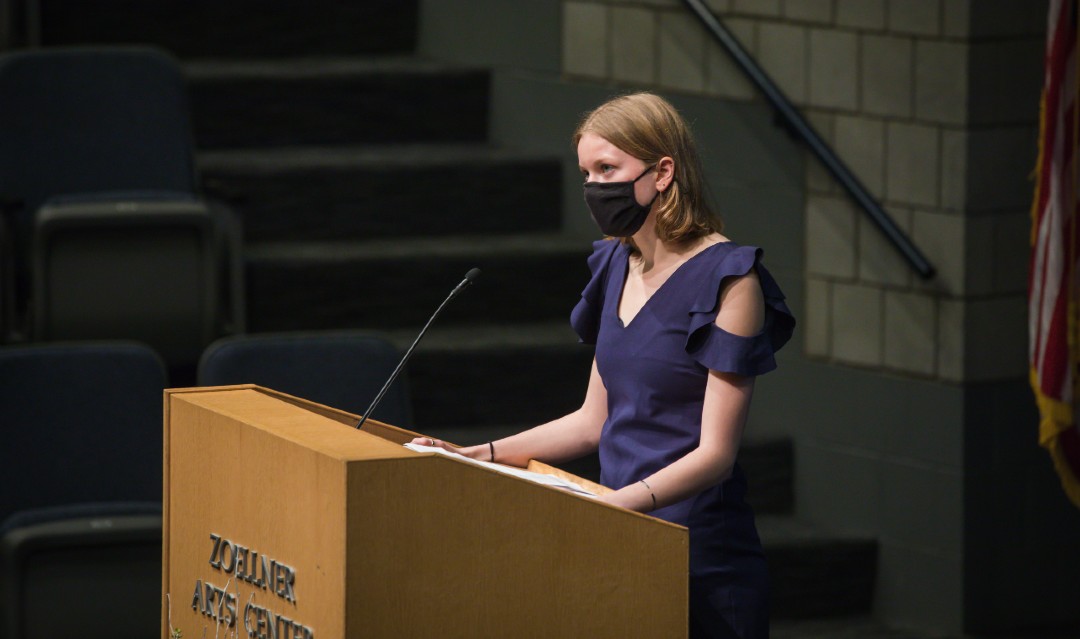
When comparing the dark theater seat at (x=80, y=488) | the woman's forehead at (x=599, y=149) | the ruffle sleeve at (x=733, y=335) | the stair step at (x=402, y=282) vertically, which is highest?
the woman's forehead at (x=599, y=149)

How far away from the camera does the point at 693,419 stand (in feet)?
6.95

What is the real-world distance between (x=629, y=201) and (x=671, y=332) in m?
0.16

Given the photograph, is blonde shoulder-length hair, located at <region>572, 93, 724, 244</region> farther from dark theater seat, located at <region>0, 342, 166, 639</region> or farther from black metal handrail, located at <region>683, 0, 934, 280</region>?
black metal handrail, located at <region>683, 0, 934, 280</region>

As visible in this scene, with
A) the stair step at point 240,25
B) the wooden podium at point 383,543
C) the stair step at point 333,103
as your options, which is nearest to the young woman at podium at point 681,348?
the wooden podium at point 383,543

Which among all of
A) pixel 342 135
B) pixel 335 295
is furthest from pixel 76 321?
pixel 342 135

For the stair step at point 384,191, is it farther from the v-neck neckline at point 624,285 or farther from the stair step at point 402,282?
the v-neck neckline at point 624,285

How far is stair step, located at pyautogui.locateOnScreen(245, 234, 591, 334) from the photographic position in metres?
4.29

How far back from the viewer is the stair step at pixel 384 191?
14.9 ft

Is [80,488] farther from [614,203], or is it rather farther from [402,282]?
[614,203]

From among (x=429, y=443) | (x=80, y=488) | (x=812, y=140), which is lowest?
(x=80, y=488)

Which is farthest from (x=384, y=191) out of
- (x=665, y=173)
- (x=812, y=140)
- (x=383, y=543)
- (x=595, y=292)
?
(x=383, y=543)

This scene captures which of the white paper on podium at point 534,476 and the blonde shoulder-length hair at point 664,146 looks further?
the blonde shoulder-length hair at point 664,146

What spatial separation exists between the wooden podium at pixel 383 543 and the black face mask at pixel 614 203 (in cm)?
40

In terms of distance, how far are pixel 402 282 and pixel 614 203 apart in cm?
233
